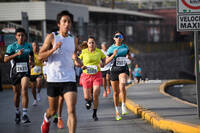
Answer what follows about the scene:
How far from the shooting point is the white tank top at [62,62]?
7.55 metres

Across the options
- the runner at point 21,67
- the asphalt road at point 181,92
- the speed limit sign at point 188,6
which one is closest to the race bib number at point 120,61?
the runner at point 21,67

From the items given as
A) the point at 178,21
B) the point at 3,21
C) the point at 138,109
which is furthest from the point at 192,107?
the point at 3,21

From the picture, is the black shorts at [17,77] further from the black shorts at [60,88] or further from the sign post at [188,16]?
the sign post at [188,16]

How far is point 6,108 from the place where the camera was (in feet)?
47.4

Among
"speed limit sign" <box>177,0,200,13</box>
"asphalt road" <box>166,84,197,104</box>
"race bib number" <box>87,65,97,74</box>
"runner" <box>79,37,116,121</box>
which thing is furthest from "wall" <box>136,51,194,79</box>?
"speed limit sign" <box>177,0,200,13</box>

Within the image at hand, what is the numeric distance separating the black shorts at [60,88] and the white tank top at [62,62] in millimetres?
60

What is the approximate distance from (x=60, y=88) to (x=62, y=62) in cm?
40

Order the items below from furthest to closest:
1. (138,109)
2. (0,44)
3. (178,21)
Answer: (0,44)
(138,109)
(178,21)

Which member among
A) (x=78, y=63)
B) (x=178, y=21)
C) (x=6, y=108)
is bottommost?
(x=6, y=108)

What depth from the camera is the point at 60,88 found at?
25.1 ft

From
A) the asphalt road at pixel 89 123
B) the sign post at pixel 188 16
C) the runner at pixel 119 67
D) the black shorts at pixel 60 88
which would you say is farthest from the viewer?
the runner at pixel 119 67

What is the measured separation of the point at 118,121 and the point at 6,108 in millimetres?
4694

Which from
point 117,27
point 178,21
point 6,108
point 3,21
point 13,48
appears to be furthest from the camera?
point 117,27

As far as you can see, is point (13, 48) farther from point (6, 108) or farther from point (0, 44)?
point (0, 44)
